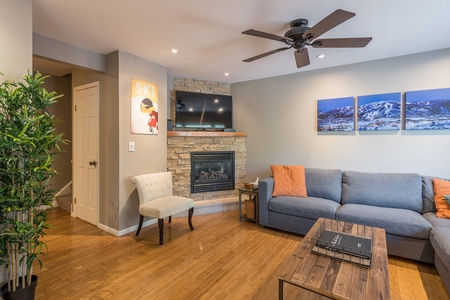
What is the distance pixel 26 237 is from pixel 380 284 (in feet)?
7.79

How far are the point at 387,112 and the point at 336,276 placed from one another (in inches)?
109

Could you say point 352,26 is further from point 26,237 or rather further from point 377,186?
point 26,237

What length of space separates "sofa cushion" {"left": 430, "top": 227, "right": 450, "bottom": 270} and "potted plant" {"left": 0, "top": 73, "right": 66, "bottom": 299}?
10.6 feet

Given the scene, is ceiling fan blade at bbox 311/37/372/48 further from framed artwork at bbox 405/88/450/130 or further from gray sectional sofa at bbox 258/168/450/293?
gray sectional sofa at bbox 258/168/450/293

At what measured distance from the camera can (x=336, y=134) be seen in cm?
358

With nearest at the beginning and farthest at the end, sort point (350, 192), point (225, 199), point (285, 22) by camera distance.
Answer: point (285, 22)
point (350, 192)
point (225, 199)

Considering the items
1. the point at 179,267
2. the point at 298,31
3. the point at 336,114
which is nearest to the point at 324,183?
the point at 336,114

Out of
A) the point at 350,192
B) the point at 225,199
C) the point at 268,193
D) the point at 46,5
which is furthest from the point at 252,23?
the point at 225,199

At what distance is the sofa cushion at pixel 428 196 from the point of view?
107 inches

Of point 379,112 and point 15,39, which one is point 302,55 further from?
point 15,39

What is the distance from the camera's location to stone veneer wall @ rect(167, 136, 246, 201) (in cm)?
383

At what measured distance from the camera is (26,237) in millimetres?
1554

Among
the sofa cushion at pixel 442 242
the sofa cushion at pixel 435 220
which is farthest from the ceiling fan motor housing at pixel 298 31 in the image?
the sofa cushion at pixel 435 220

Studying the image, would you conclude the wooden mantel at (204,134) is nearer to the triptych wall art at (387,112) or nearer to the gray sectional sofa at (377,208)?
the gray sectional sofa at (377,208)
